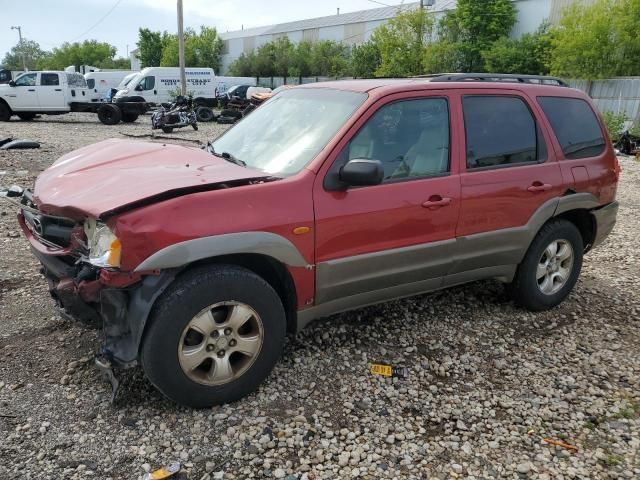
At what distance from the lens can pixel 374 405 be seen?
3.22m

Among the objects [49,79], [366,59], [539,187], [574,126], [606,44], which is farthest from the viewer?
[366,59]

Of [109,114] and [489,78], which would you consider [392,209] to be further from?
[109,114]

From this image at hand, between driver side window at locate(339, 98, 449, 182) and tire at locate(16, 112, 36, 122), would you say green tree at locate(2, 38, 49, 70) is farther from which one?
driver side window at locate(339, 98, 449, 182)

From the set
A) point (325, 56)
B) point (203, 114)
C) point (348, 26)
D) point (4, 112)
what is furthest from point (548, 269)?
point (348, 26)

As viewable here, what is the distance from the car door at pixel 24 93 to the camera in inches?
816

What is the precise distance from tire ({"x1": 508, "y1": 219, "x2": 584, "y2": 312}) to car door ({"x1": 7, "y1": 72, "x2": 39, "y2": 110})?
853 inches

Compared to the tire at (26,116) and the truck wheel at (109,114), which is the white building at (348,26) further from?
the tire at (26,116)

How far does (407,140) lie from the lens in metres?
3.57

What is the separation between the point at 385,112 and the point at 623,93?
24513mm

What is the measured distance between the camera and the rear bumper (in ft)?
15.3

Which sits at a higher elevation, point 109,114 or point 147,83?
point 147,83

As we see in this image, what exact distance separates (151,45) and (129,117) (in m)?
59.3

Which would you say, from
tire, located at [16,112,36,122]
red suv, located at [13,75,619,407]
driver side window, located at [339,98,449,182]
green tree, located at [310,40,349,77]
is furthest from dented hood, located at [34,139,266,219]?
green tree, located at [310,40,349,77]

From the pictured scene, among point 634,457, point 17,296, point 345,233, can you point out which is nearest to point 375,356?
point 345,233
